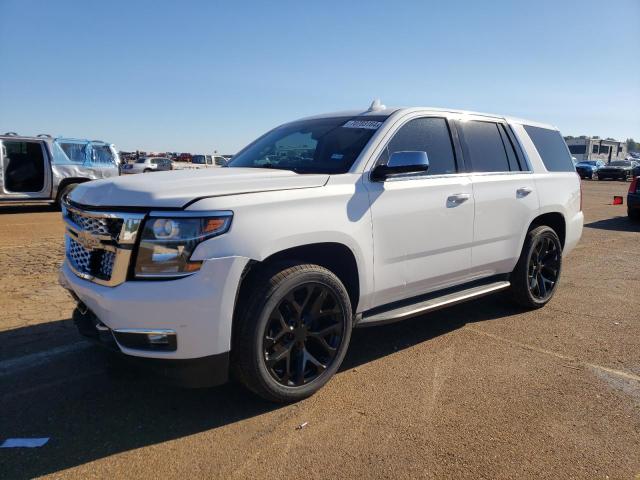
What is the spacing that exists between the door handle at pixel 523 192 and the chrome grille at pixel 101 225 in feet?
11.7

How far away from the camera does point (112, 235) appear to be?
2.72 m

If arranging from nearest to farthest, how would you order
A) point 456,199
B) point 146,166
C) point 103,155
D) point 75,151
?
1. point 456,199
2. point 75,151
3. point 103,155
4. point 146,166

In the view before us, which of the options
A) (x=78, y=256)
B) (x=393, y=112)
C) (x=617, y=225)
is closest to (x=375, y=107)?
(x=393, y=112)

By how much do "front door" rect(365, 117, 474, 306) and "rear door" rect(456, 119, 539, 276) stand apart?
161 mm

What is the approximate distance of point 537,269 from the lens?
5066mm

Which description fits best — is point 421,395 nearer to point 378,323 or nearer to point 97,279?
point 378,323

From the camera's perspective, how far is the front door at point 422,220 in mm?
3451

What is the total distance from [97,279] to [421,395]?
2157 mm

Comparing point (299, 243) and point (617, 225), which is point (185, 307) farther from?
point (617, 225)

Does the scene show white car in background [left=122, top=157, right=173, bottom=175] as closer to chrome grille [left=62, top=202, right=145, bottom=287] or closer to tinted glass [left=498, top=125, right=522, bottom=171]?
tinted glass [left=498, top=125, right=522, bottom=171]

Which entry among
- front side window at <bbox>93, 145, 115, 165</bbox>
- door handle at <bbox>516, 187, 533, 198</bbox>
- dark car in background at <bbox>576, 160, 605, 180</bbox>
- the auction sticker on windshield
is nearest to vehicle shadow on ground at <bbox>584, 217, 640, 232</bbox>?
door handle at <bbox>516, 187, 533, 198</bbox>

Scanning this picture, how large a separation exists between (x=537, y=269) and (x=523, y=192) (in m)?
0.91

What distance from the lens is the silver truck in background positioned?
39.2ft

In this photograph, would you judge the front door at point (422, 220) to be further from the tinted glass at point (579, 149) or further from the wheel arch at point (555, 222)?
the tinted glass at point (579, 149)
